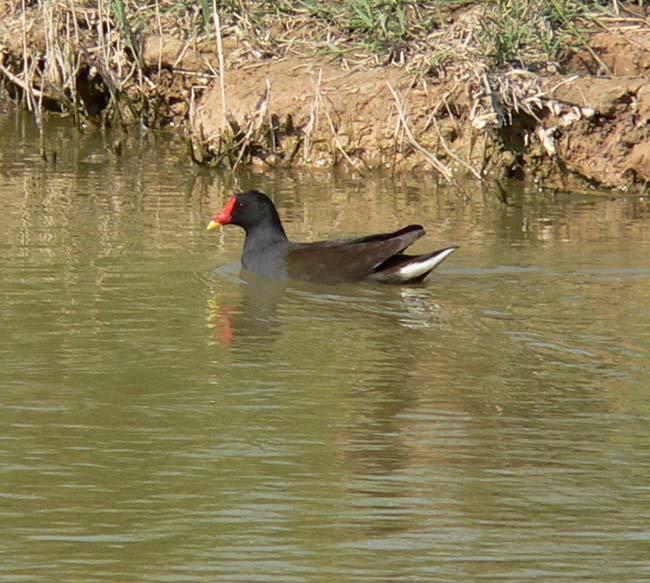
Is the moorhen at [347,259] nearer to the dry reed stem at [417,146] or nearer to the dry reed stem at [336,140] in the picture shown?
the dry reed stem at [417,146]

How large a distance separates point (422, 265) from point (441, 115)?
3.95 metres

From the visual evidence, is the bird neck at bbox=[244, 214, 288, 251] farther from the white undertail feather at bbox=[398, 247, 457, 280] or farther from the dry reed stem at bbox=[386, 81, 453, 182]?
the dry reed stem at bbox=[386, 81, 453, 182]

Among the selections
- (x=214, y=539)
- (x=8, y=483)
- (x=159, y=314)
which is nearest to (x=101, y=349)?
(x=159, y=314)

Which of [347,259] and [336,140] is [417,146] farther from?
[347,259]

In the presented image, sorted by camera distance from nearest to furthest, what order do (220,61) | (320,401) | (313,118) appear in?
1. (320,401)
2. (220,61)
3. (313,118)

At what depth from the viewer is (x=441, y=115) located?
12773mm

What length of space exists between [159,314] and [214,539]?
11.2 ft

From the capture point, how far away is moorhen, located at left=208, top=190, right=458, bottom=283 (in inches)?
361

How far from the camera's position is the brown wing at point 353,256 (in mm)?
9211

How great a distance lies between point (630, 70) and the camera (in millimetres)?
12969

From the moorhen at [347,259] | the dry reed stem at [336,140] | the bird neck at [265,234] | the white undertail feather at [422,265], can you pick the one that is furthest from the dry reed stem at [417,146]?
the white undertail feather at [422,265]

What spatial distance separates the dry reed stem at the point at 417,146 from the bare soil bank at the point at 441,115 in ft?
0.06

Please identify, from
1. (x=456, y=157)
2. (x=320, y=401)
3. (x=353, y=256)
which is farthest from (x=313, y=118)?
(x=320, y=401)

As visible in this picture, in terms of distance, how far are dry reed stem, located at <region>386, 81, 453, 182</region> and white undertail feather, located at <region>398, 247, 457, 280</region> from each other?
2.82 m
